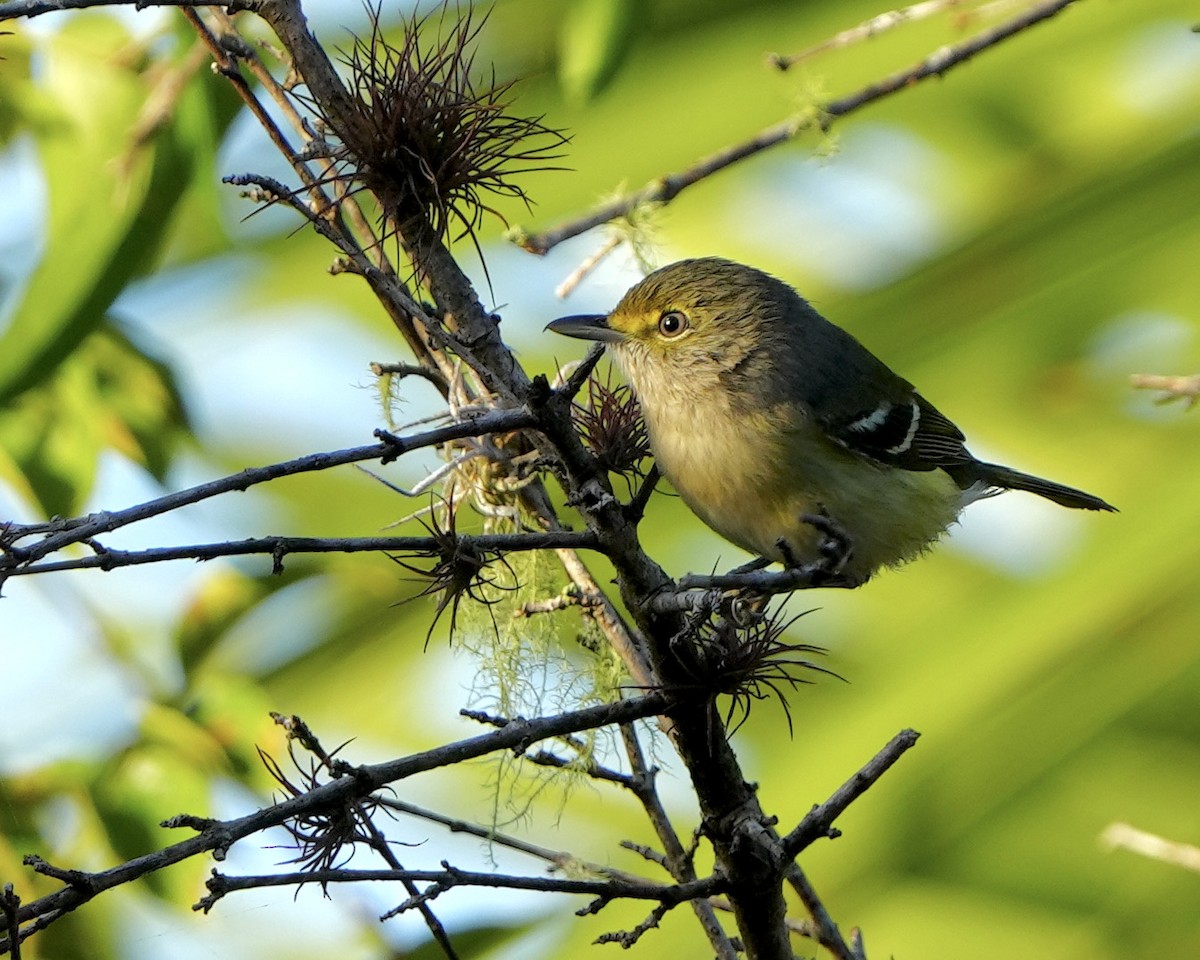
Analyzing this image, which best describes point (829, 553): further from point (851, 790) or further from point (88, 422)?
point (88, 422)

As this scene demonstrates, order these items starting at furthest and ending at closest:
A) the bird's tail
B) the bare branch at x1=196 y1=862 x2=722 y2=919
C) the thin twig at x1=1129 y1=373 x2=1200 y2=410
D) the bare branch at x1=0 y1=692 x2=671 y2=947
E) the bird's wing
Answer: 1. the bird's tail
2. the bird's wing
3. the thin twig at x1=1129 y1=373 x2=1200 y2=410
4. the bare branch at x1=196 y1=862 x2=722 y2=919
5. the bare branch at x1=0 y1=692 x2=671 y2=947

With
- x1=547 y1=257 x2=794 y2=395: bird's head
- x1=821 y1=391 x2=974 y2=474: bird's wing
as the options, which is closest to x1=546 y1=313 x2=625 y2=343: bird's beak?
x1=547 y1=257 x2=794 y2=395: bird's head

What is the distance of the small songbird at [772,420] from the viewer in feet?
→ 7.09

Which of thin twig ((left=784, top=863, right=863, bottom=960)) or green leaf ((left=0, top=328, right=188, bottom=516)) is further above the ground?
green leaf ((left=0, top=328, right=188, bottom=516))

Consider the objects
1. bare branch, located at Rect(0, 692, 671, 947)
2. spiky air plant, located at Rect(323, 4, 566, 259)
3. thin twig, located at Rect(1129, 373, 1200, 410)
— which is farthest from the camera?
thin twig, located at Rect(1129, 373, 1200, 410)

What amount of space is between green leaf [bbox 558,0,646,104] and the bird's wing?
2.97 feet

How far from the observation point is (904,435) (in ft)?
8.54

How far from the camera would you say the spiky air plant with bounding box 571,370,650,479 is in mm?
A: 1821

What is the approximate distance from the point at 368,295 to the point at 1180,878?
249cm

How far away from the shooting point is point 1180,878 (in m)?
2.85

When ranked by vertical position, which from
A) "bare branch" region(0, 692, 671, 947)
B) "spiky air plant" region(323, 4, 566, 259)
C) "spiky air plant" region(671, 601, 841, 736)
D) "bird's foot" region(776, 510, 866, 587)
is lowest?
"bare branch" region(0, 692, 671, 947)

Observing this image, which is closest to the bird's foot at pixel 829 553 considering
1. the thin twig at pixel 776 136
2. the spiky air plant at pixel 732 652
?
the spiky air plant at pixel 732 652

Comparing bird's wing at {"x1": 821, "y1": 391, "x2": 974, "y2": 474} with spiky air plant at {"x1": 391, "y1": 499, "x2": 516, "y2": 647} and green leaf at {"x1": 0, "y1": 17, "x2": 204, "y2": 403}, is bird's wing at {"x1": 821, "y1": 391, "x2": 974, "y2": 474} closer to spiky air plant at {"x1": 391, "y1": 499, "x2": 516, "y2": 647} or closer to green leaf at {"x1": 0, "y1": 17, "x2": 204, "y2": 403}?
spiky air plant at {"x1": 391, "y1": 499, "x2": 516, "y2": 647}

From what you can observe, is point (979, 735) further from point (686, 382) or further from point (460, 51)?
point (460, 51)
